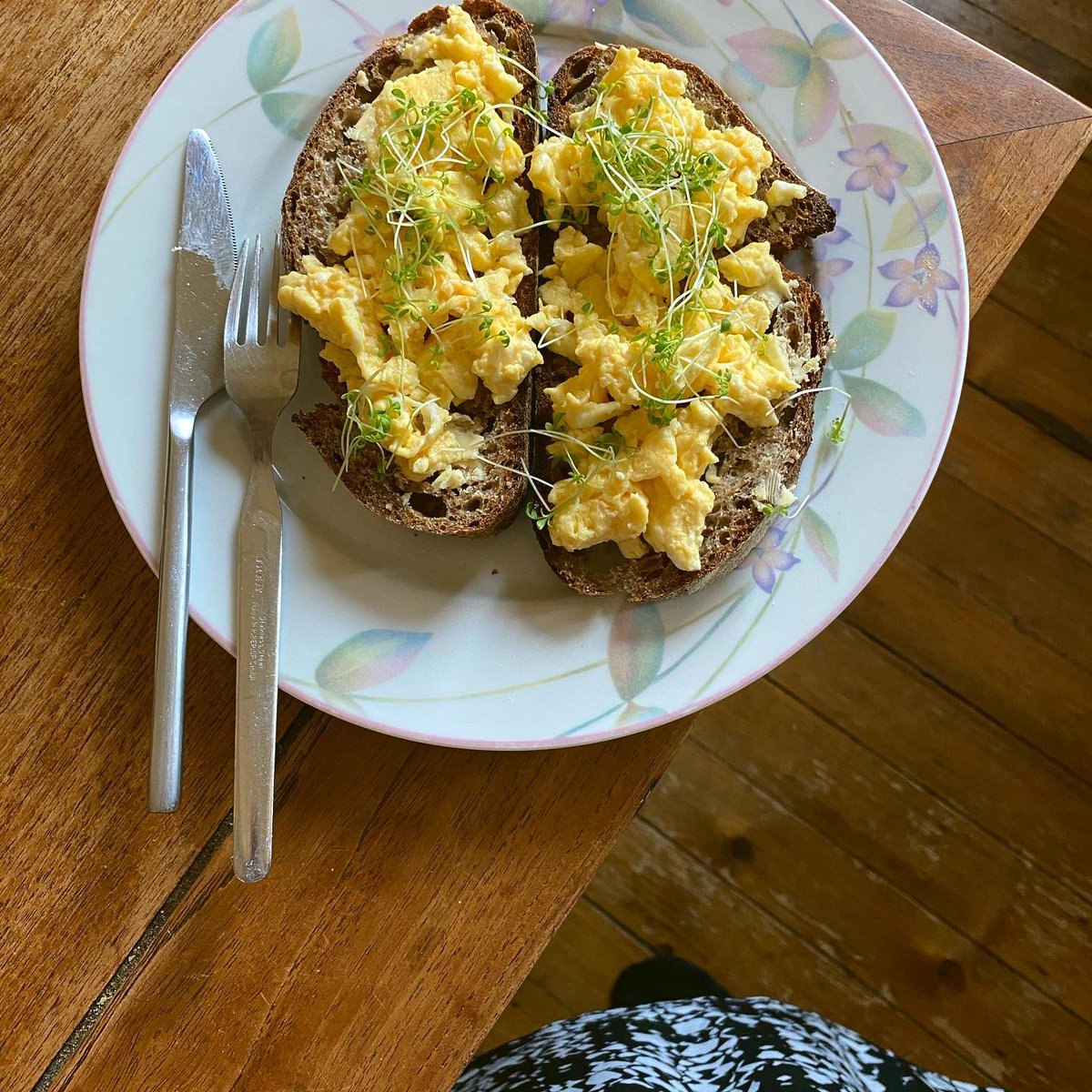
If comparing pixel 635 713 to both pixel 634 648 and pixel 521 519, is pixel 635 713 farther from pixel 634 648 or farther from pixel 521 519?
pixel 521 519

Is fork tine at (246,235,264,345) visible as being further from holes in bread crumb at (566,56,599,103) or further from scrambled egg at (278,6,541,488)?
holes in bread crumb at (566,56,599,103)

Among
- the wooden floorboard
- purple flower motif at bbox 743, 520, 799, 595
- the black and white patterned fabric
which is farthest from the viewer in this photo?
the wooden floorboard

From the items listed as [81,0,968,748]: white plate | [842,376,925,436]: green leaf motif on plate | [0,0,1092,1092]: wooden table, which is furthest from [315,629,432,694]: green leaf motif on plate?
[842,376,925,436]: green leaf motif on plate

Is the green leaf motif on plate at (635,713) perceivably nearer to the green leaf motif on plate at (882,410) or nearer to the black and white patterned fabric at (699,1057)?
the green leaf motif on plate at (882,410)

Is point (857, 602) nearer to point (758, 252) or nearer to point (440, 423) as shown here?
point (758, 252)

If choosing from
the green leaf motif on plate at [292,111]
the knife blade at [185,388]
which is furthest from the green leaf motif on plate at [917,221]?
the knife blade at [185,388]

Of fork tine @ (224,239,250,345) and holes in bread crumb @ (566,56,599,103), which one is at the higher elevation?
holes in bread crumb @ (566,56,599,103)

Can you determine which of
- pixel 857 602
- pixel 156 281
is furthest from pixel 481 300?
pixel 857 602
